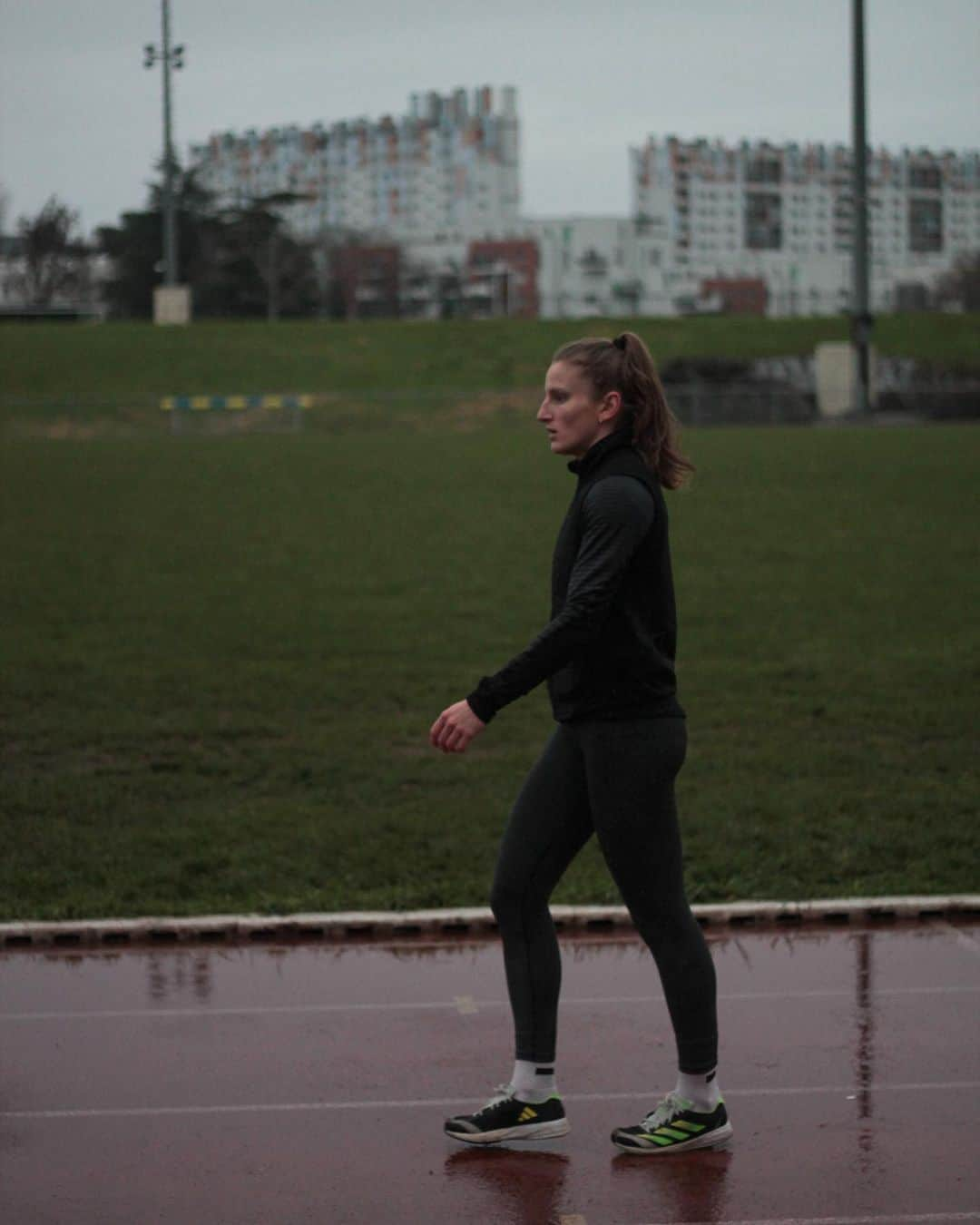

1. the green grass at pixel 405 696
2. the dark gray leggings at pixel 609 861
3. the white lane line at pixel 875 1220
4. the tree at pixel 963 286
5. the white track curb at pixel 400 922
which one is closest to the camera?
the white lane line at pixel 875 1220

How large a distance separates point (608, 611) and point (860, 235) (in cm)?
4895

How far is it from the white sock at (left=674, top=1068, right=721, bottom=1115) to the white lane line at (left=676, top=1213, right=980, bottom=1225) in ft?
1.55

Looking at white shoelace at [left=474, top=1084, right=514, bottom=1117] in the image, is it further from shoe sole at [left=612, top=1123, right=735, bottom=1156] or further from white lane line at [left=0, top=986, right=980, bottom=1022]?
white lane line at [left=0, top=986, right=980, bottom=1022]

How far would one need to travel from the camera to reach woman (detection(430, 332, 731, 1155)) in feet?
15.2

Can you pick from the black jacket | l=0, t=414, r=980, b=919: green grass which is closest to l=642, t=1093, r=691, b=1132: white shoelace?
the black jacket

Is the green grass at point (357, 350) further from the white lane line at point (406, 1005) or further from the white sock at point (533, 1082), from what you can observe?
the white sock at point (533, 1082)

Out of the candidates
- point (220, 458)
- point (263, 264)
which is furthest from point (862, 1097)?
point (263, 264)

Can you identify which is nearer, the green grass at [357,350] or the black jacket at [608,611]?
the black jacket at [608,611]

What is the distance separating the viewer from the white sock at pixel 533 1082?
4973 millimetres

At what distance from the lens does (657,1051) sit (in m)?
5.75

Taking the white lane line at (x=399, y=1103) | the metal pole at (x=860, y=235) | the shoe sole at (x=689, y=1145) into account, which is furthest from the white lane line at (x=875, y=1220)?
the metal pole at (x=860, y=235)

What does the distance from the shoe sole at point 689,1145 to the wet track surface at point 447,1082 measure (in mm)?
24

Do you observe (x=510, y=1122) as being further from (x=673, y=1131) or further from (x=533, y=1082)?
(x=673, y=1131)

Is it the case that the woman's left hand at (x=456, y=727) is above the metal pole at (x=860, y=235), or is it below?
below
